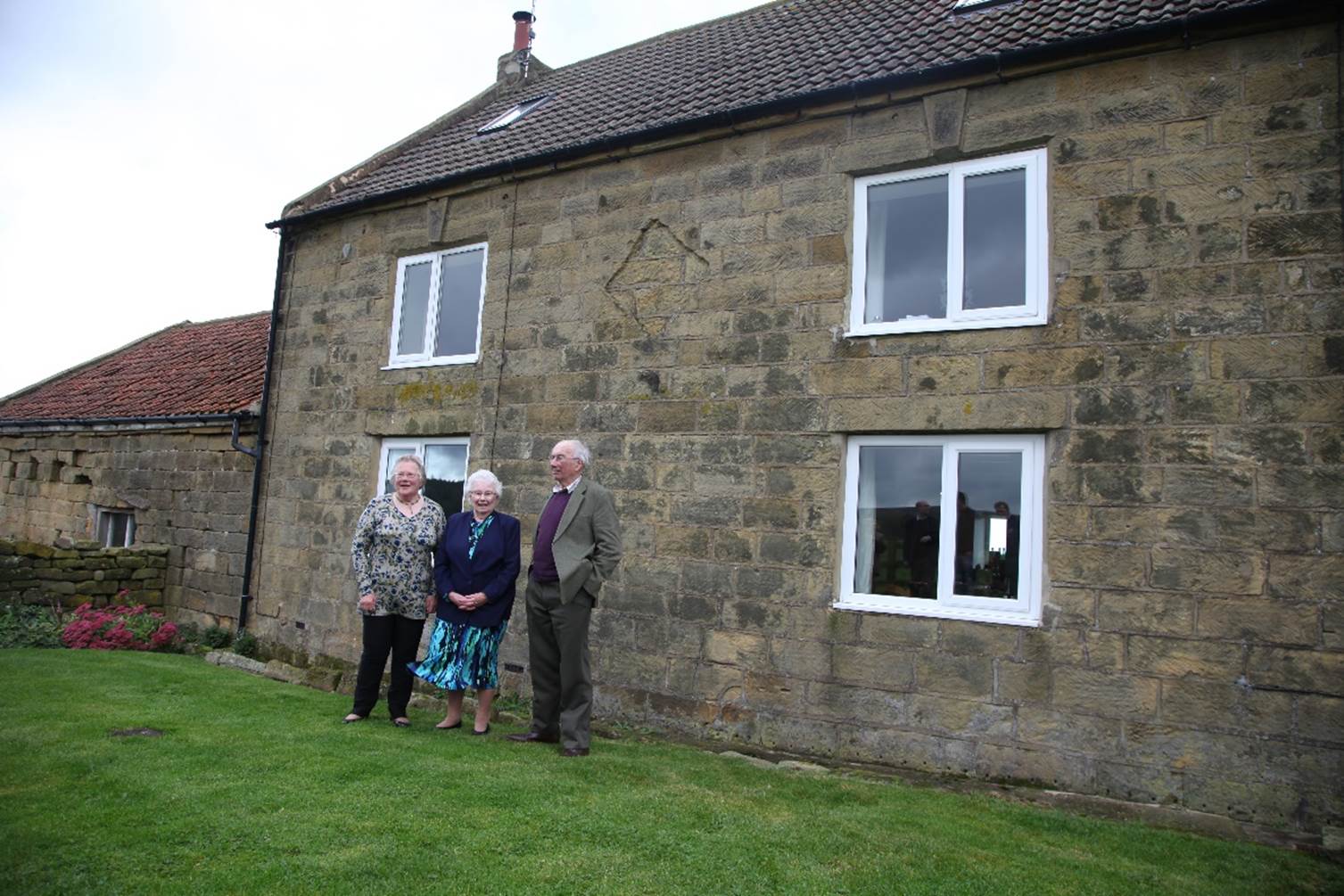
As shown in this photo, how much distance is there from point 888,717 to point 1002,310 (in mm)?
2948

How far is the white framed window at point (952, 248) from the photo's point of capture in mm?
6434

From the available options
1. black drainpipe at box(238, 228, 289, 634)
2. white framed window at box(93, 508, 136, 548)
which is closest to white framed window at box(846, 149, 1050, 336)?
black drainpipe at box(238, 228, 289, 634)

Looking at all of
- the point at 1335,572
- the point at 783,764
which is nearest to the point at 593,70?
the point at 783,764

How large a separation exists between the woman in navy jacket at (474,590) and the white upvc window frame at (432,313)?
3.12 m

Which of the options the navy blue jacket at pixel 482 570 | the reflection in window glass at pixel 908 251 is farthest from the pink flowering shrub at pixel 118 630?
the reflection in window glass at pixel 908 251

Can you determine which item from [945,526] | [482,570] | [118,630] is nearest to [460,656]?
[482,570]

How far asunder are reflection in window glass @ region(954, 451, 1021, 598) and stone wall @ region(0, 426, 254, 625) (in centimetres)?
878

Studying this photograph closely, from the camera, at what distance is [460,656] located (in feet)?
20.8

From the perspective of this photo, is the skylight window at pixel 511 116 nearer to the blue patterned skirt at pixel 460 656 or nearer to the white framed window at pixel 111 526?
the blue patterned skirt at pixel 460 656

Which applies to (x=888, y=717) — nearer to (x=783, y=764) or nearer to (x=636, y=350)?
(x=783, y=764)

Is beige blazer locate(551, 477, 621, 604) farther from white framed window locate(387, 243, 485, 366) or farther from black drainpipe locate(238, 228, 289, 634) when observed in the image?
black drainpipe locate(238, 228, 289, 634)

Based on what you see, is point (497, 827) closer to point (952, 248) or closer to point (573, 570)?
point (573, 570)

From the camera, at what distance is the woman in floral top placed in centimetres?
648

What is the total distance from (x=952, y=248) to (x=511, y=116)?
266 inches
